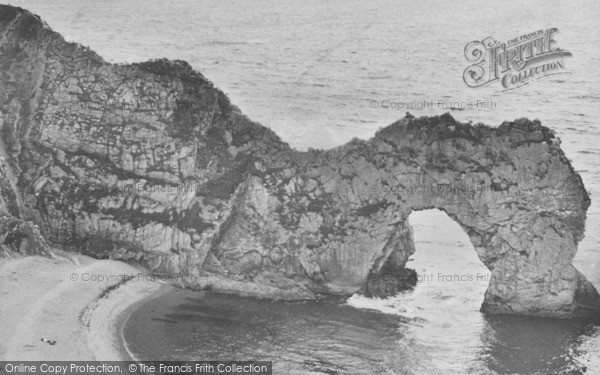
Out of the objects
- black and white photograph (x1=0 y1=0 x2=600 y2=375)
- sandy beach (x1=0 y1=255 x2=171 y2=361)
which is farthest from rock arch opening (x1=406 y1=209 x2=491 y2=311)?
sandy beach (x1=0 y1=255 x2=171 y2=361)

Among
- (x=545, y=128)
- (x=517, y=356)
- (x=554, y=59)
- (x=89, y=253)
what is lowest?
(x=517, y=356)

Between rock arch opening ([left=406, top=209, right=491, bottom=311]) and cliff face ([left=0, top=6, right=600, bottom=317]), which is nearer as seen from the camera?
cliff face ([left=0, top=6, right=600, bottom=317])

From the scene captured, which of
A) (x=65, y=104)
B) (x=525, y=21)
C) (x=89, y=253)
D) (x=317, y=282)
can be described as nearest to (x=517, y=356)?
(x=317, y=282)

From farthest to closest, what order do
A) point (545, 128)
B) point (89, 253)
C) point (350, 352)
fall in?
point (89, 253)
point (545, 128)
point (350, 352)

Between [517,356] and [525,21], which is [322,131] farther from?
[517,356]

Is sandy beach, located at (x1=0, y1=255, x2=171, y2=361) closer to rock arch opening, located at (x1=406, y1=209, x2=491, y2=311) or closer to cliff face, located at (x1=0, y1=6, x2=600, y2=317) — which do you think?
cliff face, located at (x1=0, y1=6, x2=600, y2=317)

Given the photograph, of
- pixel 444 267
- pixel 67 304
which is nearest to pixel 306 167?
pixel 444 267

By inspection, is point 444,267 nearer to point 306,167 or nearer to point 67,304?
point 306,167
